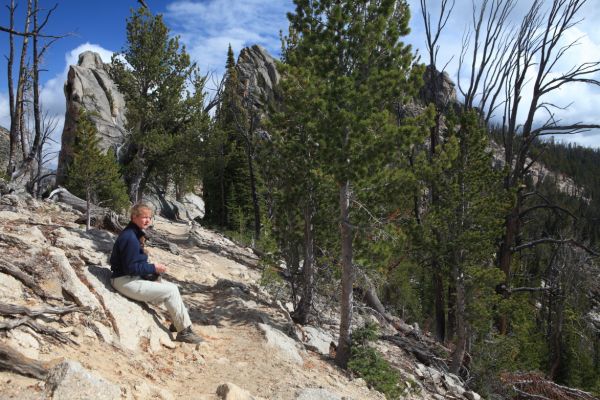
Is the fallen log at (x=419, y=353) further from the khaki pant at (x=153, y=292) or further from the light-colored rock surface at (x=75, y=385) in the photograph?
the light-colored rock surface at (x=75, y=385)

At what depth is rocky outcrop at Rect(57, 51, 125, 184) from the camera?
95.0ft

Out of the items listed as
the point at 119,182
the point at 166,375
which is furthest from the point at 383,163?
the point at 119,182

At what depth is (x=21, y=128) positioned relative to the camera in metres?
15.0

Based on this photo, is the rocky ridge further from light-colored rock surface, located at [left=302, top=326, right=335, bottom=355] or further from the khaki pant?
the khaki pant

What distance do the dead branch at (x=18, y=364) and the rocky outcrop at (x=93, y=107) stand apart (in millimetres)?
25970

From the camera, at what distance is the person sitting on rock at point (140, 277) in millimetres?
5809

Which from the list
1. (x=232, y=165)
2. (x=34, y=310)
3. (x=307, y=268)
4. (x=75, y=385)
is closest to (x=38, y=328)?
(x=34, y=310)

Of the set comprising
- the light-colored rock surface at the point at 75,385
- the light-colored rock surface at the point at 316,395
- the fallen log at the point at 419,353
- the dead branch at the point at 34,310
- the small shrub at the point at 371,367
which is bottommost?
the fallen log at the point at 419,353

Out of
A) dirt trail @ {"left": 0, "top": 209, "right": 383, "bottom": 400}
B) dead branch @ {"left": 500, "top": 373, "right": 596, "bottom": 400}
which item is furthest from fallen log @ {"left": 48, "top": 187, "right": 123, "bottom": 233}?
dead branch @ {"left": 500, "top": 373, "right": 596, "bottom": 400}

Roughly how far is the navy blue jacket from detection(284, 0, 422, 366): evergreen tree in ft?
10.3

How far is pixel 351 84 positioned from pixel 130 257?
4021mm

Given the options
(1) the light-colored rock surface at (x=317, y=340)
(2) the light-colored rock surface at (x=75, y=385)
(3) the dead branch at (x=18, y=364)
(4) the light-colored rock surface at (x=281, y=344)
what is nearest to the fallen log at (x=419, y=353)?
(1) the light-colored rock surface at (x=317, y=340)

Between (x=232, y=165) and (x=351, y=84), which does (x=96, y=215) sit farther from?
(x=232, y=165)

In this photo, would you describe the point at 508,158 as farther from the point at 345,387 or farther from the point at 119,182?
the point at 119,182
